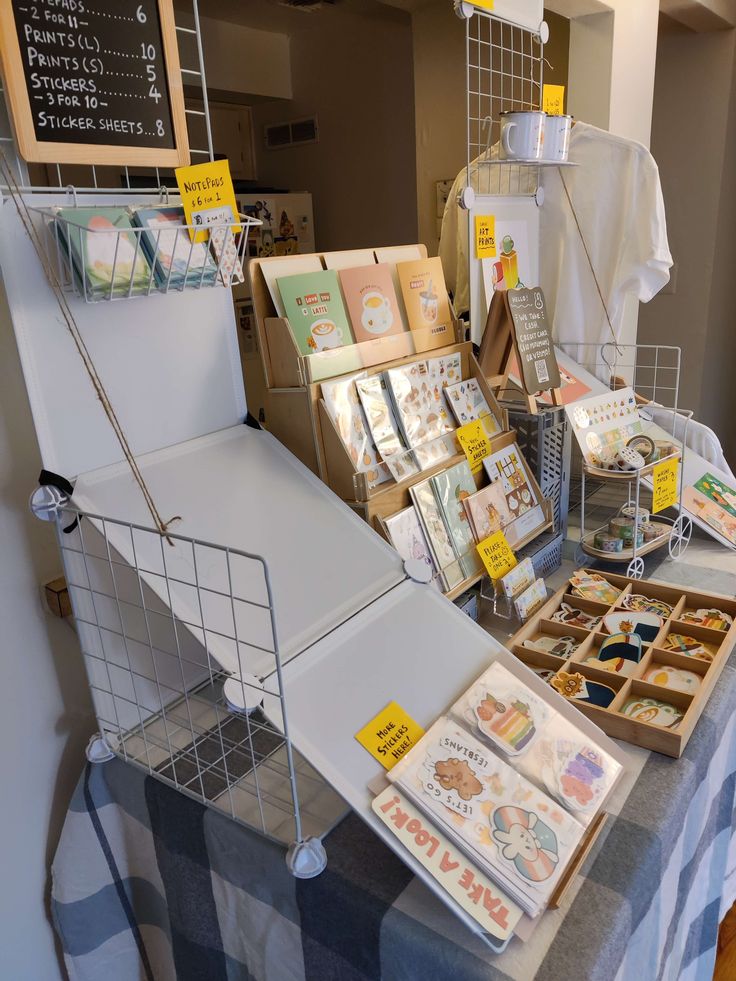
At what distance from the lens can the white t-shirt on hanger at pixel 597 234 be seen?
224 cm

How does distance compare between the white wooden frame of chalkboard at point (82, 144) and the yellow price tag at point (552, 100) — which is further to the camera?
the yellow price tag at point (552, 100)

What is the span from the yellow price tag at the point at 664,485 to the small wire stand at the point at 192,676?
102 centimetres

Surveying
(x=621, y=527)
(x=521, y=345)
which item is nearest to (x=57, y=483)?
(x=521, y=345)

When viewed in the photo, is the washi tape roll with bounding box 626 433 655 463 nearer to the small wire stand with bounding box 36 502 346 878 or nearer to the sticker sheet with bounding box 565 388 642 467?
the sticker sheet with bounding box 565 388 642 467

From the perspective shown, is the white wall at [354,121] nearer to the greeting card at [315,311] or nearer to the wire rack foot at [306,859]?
the greeting card at [315,311]

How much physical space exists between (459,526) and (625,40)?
202 cm

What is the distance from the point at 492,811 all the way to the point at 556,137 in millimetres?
1846

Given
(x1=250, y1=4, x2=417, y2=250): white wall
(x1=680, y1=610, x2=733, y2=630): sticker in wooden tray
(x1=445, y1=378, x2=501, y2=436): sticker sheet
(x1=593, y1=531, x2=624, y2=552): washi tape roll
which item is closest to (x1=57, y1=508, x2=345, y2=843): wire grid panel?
(x1=445, y1=378, x2=501, y2=436): sticker sheet

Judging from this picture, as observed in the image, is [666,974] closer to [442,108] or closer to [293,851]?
[293,851]

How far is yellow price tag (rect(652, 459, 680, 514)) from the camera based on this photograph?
5.54 feet

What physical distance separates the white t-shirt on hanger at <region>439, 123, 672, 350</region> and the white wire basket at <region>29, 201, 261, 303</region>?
114cm

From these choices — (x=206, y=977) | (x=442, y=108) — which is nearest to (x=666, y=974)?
(x=206, y=977)

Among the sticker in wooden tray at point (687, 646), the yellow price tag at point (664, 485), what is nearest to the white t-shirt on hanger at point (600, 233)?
the yellow price tag at point (664, 485)

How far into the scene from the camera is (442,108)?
3.60 m
